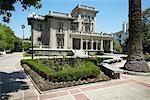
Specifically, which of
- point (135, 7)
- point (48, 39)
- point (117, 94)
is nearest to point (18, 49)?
point (48, 39)

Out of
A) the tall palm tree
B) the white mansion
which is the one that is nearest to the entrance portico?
the white mansion

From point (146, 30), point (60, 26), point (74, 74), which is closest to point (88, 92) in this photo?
point (74, 74)

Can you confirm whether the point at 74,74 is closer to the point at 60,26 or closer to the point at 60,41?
the point at 60,41

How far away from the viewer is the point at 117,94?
9469 millimetres

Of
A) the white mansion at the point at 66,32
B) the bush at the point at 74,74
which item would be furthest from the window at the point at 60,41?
the bush at the point at 74,74

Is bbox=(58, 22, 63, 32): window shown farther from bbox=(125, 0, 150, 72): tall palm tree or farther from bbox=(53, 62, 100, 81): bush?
bbox=(53, 62, 100, 81): bush

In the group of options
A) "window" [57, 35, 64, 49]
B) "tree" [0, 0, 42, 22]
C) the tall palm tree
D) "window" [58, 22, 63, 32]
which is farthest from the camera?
"window" [57, 35, 64, 49]

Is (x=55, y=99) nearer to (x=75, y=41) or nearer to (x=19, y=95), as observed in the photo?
(x=19, y=95)

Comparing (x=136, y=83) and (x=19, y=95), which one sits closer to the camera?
(x=19, y=95)

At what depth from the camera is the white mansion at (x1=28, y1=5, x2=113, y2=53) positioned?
42094 mm

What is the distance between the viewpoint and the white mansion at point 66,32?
138 feet

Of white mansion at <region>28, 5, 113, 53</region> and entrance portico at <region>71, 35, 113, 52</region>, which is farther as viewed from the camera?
entrance portico at <region>71, 35, 113, 52</region>

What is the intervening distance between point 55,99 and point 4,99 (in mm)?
2662

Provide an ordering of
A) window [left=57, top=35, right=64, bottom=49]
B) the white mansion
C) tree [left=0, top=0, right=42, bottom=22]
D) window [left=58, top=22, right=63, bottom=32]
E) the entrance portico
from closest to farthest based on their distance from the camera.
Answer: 1. tree [left=0, top=0, right=42, bottom=22]
2. the white mansion
3. window [left=58, top=22, right=63, bottom=32]
4. window [left=57, top=35, right=64, bottom=49]
5. the entrance portico
